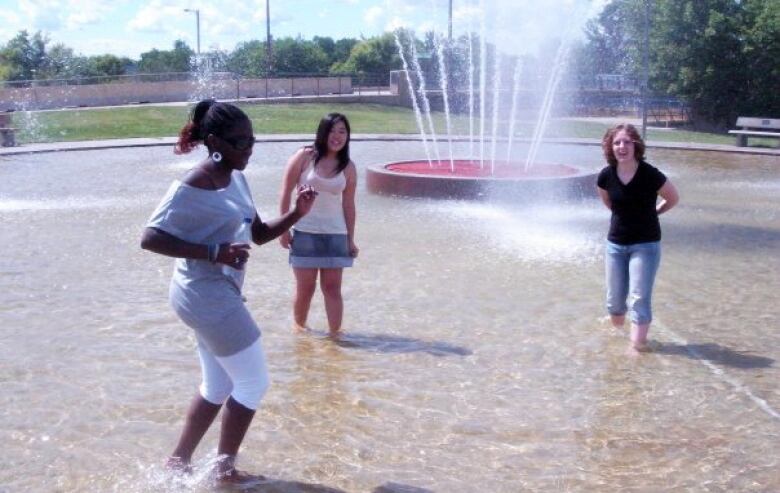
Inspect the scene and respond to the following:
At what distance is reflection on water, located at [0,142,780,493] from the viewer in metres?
4.51

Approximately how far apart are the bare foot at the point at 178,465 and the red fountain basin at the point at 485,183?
9615 mm

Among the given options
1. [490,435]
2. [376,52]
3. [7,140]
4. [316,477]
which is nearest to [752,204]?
[490,435]

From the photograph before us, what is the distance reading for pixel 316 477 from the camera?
4379mm

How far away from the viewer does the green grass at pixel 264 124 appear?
94.0ft

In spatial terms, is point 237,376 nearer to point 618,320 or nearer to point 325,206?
point 325,206

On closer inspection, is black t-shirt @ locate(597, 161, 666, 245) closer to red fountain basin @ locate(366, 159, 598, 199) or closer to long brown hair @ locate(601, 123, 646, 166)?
long brown hair @ locate(601, 123, 646, 166)

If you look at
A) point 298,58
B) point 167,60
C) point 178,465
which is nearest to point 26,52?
point 167,60

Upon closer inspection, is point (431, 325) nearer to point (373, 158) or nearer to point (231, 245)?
point (231, 245)

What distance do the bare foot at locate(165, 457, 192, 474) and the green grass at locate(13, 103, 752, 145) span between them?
2274 cm

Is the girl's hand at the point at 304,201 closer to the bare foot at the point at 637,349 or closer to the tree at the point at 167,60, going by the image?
the bare foot at the point at 637,349

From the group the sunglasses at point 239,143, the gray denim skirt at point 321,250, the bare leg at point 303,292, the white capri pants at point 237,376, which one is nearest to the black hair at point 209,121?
the sunglasses at point 239,143

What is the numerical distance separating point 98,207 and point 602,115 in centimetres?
3557

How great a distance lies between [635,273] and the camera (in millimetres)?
6316

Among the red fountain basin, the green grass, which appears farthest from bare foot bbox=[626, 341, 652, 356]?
the green grass
